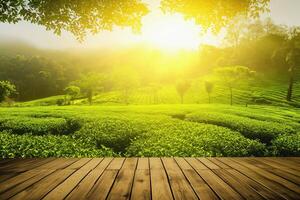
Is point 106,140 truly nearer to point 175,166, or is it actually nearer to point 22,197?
point 175,166

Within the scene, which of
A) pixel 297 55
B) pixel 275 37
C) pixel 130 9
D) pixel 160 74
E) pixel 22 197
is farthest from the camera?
pixel 160 74

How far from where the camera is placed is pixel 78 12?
33.7ft

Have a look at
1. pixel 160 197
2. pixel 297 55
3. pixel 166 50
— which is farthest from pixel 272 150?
pixel 166 50

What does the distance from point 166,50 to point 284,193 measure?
444ft

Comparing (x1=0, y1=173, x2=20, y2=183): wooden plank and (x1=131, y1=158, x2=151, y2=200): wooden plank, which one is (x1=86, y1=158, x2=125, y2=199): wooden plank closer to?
(x1=131, y1=158, x2=151, y2=200): wooden plank

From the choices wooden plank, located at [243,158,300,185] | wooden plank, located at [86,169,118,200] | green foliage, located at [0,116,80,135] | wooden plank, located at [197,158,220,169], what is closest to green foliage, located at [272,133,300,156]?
wooden plank, located at [243,158,300,185]

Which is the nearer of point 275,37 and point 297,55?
point 297,55

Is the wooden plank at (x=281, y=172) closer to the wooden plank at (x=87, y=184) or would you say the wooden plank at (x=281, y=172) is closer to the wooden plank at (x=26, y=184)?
the wooden plank at (x=87, y=184)

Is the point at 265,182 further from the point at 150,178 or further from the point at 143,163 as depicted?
the point at 143,163

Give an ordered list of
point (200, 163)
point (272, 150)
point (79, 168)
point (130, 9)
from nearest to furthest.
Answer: point (79, 168) < point (200, 163) < point (130, 9) < point (272, 150)

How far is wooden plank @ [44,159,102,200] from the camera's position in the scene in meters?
4.41

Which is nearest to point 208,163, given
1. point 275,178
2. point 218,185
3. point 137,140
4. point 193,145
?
point 275,178

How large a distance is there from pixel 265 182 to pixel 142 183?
2.40 m

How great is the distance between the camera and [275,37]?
4242 inches
